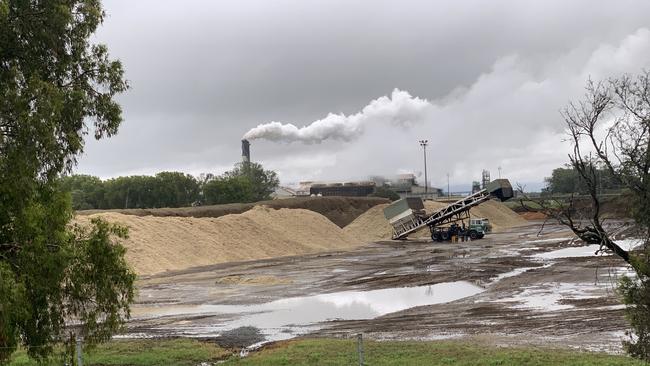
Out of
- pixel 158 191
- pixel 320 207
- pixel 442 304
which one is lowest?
pixel 442 304

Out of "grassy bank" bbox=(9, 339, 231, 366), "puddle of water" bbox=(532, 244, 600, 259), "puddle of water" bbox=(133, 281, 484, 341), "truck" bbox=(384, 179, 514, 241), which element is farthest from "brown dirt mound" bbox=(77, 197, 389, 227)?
"grassy bank" bbox=(9, 339, 231, 366)

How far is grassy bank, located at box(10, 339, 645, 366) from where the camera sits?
13.7 m

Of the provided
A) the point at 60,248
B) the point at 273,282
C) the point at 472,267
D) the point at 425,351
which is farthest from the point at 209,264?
the point at 60,248

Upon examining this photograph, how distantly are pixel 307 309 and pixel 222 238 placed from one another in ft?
116

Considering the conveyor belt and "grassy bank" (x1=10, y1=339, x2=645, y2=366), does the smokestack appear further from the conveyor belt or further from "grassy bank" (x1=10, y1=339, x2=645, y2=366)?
"grassy bank" (x1=10, y1=339, x2=645, y2=366)

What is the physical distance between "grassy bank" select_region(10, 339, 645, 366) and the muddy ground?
5.09 feet

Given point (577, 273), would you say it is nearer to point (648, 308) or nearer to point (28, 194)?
point (648, 308)

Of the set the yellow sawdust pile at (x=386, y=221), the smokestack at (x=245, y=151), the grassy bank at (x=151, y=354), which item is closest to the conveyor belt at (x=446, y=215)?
the yellow sawdust pile at (x=386, y=221)

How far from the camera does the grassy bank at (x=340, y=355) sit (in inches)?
541

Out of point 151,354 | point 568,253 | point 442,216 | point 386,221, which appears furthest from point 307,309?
point 386,221

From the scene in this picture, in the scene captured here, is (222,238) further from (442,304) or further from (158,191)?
(158,191)

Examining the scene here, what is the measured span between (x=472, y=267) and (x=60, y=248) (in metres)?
31.6

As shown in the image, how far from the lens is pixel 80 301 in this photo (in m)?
11.0

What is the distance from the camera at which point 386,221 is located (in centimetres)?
8650
